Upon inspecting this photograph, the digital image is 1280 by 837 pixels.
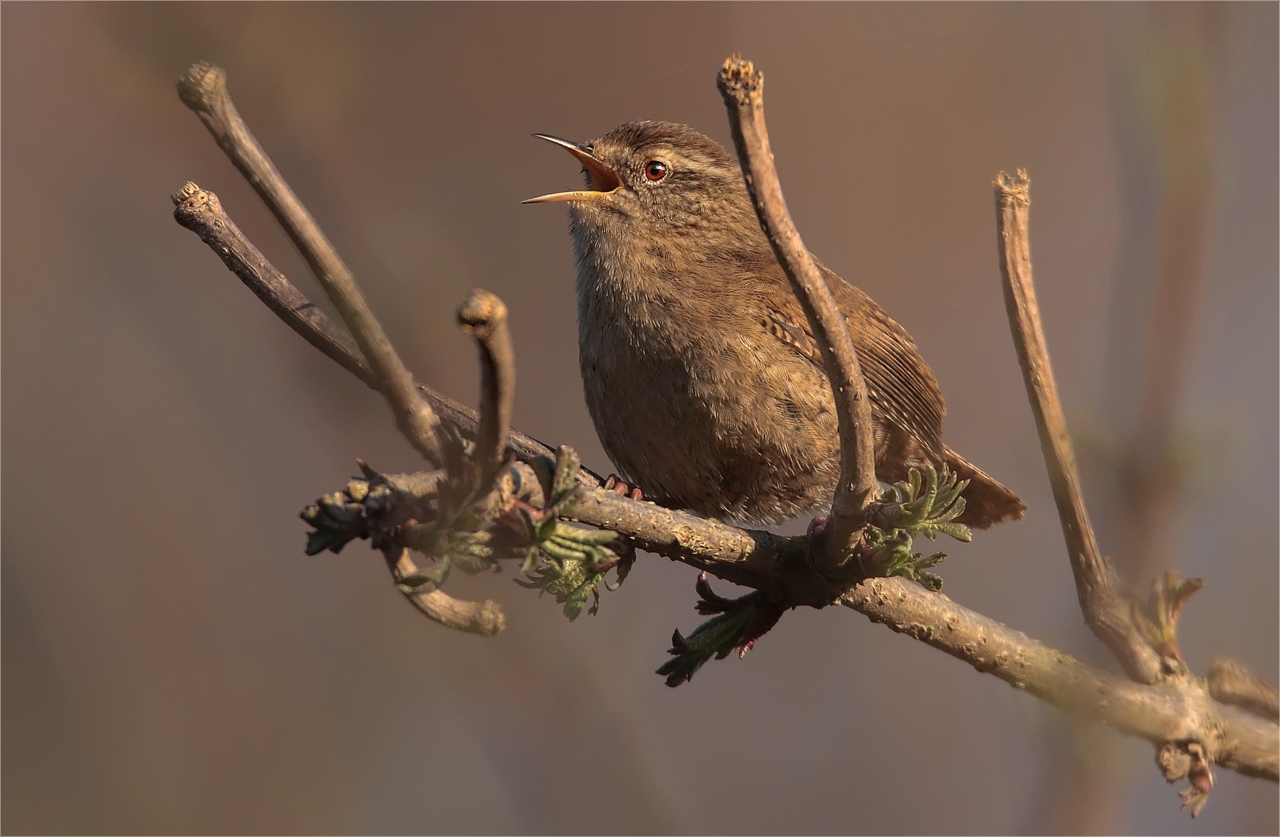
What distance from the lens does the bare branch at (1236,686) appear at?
120 inches

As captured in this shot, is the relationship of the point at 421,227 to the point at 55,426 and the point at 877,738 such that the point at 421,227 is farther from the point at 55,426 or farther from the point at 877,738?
the point at 877,738

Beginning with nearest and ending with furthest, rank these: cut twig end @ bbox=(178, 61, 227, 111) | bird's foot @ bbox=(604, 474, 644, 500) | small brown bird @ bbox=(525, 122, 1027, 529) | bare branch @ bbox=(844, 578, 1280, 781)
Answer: cut twig end @ bbox=(178, 61, 227, 111) < bare branch @ bbox=(844, 578, 1280, 781) < bird's foot @ bbox=(604, 474, 644, 500) < small brown bird @ bbox=(525, 122, 1027, 529)

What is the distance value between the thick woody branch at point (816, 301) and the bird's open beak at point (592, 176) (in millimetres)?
2067

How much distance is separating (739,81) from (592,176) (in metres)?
2.84

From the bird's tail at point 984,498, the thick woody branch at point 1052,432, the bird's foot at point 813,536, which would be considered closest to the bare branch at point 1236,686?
the thick woody branch at point 1052,432

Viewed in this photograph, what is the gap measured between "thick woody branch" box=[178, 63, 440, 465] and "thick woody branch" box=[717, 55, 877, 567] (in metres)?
0.55

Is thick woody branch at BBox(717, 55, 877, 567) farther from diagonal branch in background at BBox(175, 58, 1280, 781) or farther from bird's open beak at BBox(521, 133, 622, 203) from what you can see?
bird's open beak at BBox(521, 133, 622, 203)

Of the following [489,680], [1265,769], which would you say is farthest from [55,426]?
[1265,769]

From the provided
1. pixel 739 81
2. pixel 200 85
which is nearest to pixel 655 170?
pixel 739 81

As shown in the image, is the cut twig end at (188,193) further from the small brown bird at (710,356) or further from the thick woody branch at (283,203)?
the small brown bird at (710,356)

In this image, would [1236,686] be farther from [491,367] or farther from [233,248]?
[233,248]

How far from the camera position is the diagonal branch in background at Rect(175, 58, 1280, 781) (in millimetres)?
1761

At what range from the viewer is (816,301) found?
1.75m

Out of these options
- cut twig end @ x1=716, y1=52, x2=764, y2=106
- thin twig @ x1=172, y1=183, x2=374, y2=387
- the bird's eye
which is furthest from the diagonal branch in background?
the bird's eye
